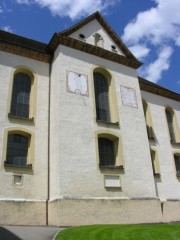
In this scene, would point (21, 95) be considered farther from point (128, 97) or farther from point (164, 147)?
point (164, 147)

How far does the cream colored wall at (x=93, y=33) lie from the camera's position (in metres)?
21.9

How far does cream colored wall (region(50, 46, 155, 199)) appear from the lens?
1564 cm

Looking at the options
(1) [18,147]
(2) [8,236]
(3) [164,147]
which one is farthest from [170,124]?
(2) [8,236]

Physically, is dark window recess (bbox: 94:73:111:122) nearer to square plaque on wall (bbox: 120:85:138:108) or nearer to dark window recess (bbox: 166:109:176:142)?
square plaque on wall (bbox: 120:85:138:108)

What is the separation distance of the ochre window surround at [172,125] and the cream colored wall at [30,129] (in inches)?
493

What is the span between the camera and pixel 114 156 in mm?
18406

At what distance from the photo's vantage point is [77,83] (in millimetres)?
18922

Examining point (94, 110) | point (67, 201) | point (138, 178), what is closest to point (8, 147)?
point (67, 201)

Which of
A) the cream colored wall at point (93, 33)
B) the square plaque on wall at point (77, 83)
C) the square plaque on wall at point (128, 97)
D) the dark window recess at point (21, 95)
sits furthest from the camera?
the cream colored wall at point (93, 33)

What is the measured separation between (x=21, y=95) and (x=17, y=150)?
4.05 m

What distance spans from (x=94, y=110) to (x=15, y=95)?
17.8 ft

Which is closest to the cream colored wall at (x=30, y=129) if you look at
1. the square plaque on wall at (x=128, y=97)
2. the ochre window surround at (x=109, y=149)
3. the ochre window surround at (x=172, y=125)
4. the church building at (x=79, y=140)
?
the church building at (x=79, y=140)

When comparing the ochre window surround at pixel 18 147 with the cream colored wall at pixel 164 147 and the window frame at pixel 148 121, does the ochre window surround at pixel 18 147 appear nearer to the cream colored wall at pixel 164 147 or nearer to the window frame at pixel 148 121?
the cream colored wall at pixel 164 147

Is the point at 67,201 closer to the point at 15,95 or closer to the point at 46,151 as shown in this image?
the point at 46,151
